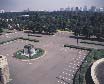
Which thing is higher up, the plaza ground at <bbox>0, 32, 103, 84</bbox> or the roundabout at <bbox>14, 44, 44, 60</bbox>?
the roundabout at <bbox>14, 44, 44, 60</bbox>

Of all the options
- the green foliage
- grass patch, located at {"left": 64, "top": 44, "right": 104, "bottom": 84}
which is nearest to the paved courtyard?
grass patch, located at {"left": 64, "top": 44, "right": 104, "bottom": 84}

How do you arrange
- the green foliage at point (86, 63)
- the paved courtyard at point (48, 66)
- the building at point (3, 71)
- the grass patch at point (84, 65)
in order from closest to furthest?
the building at point (3, 71) < the grass patch at point (84, 65) < the green foliage at point (86, 63) < the paved courtyard at point (48, 66)

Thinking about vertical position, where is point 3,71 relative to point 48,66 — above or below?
above

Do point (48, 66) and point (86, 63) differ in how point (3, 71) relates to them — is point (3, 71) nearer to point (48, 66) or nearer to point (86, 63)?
point (48, 66)

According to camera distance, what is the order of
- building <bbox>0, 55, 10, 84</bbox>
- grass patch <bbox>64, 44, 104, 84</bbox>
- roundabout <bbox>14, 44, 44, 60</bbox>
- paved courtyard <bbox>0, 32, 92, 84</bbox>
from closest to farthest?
building <bbox>0, 55, 10, 84</bbox> < grass patch <bbox>64, 44, 104, 84</bbox> < paved courtyard <bbox>0, 32, 92, 84</bbox> < roundabout <bbox>14, 44, 44, 60</bbox>

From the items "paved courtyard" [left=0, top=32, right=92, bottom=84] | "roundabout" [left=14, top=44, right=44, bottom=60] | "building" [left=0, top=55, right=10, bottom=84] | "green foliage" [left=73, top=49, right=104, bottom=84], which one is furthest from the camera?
"roundabout" [left=14, top=44, right=44, bottom=60]

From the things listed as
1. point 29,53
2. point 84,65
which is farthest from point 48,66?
point 29,53

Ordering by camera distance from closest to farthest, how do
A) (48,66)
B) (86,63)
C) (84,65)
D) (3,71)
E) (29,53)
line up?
1. (3,71)
2. (84,65)
3. (86,63)
4. (48,66)
5. (29,53)

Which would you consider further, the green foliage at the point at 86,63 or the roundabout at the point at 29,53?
the roundabout at the point at 29,53

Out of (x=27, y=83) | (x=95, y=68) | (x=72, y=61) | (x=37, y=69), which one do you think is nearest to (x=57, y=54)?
(x=72, y=61)

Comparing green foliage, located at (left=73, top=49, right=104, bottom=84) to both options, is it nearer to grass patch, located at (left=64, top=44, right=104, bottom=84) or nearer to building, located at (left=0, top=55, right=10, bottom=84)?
grass patch, located at (left=64, top=44, right=104, bottom=84)

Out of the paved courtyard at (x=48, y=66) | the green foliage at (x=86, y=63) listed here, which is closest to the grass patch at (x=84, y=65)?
the green foliage at (x=86, y=63)

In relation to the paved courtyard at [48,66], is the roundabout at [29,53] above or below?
above

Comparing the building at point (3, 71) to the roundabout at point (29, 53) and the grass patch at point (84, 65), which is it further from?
the roundabout at point (29, 53)
